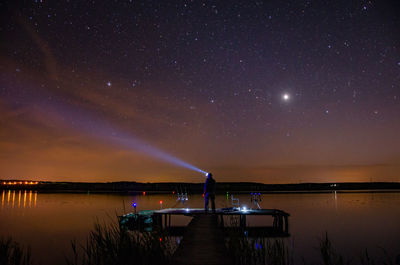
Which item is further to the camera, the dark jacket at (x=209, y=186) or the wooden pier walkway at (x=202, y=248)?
the dark jacket at (x=209, y=186)

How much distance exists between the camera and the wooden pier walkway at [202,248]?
7481 millimetres

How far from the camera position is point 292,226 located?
29281 millimetres

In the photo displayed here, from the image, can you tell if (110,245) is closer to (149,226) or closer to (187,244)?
(187,244)

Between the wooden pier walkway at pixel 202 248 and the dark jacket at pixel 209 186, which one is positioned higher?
the dark jacket at pixel 209 186

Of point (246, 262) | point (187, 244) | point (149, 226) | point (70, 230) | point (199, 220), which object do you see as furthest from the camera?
point (70, 230)

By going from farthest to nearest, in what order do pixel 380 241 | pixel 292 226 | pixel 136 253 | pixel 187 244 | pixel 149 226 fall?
pixel 292 226
pixel 380 241
pixel 149 226
pixel 187 244
pixel 136 253

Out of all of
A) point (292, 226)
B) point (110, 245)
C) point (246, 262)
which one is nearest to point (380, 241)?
point (292, 226)

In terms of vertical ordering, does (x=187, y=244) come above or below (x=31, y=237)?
above

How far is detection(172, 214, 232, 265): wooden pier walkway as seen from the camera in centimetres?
748

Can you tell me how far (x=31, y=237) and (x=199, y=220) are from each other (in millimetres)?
17241

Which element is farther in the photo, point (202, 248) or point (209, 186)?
point (209, 186)

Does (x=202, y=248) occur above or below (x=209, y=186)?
below

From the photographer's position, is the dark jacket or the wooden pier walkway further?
the dark jacket

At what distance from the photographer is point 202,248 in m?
8.77
